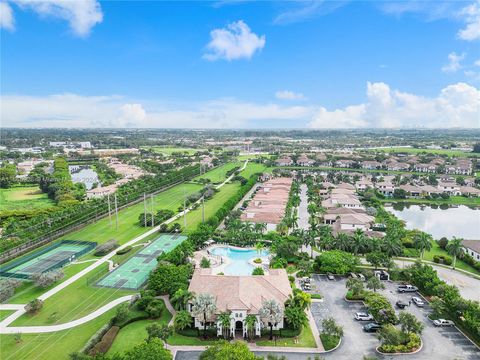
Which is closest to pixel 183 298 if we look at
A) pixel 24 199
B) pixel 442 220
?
pixel 442 220

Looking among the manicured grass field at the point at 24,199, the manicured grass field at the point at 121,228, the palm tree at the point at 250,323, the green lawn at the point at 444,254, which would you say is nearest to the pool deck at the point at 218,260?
the palm tree at the point at 250,323

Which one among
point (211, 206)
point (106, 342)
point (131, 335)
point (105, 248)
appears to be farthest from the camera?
point (211, 206)

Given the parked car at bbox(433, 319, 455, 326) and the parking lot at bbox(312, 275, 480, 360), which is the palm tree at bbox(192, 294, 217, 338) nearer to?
the parking lot at bbox(312, 275, 480, 360)

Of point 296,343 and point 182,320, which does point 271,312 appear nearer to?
point 296,343

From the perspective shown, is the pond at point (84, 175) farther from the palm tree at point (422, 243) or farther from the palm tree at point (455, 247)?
the palm tree at point (455, 247)

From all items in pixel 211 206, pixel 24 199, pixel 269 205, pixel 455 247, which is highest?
pixel 455 247

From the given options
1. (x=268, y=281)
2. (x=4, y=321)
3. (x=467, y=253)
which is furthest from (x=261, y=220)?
(x=4, y=321)
